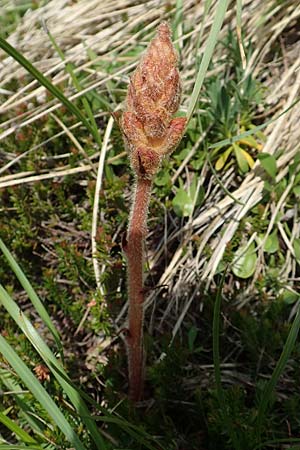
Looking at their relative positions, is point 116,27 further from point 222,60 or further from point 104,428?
point 104,428

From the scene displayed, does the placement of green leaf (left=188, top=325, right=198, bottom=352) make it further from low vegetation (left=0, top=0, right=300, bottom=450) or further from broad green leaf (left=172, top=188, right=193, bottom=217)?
broad green leaf (left=172, top=188, right=193, bottom=217)

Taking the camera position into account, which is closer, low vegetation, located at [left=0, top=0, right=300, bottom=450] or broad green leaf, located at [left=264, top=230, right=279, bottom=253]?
low vegetation, located at [left=0, top=0, right=300, bottom=450]

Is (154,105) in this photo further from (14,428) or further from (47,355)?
(14,428)

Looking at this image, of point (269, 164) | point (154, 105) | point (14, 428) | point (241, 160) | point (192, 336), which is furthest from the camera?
point (241, 160)

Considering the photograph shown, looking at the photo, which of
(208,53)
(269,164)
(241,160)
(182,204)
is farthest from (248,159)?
(208,53)

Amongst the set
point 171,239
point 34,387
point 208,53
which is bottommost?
point 171,239

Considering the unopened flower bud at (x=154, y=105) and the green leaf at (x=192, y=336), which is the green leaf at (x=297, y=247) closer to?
the green leaf at (x=192, y=336)

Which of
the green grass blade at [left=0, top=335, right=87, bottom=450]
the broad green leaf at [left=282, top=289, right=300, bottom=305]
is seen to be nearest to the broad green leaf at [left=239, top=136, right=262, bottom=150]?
the broad green leaf at [left=282, top=289, right=300, bottom=305]
